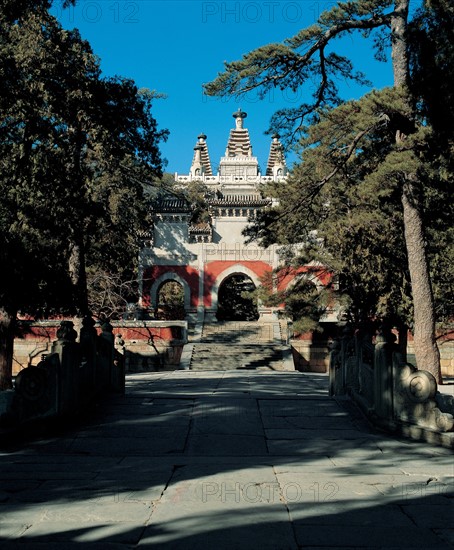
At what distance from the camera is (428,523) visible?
3.29 meters

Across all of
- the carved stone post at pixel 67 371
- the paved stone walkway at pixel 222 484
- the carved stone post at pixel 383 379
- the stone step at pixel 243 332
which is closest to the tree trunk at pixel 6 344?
the carved stone post at pixel 67 371

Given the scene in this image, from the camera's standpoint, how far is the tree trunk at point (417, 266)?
34.4ft

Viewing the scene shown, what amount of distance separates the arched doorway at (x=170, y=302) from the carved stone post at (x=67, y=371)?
73.4 ft

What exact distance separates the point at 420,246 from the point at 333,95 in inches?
161

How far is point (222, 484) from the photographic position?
4.04 meters

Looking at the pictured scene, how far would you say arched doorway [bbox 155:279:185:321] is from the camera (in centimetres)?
2942

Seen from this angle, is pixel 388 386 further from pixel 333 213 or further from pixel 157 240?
pixel 157 240

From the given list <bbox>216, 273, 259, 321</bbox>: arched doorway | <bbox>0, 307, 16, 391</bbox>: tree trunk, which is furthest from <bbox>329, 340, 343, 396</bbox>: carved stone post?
<bbox>216, 273, 259, 321</bbox>: arched doorway

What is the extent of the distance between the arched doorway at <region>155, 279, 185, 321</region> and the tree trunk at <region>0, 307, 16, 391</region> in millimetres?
17066

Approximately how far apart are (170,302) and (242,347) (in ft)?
41.9

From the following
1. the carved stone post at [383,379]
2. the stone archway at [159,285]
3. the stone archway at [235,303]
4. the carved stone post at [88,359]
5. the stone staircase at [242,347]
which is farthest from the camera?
the stone archway at [235,303]

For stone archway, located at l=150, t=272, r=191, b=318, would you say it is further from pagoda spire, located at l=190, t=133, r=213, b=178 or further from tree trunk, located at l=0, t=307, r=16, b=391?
pagoda spire, located at l=190, t=133, r=213, b=178

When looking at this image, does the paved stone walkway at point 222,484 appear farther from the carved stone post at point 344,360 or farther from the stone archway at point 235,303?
the stone archway at point 235,303

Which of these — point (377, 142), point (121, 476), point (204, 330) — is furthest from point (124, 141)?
point (204, 330)
